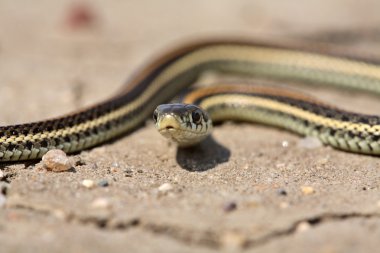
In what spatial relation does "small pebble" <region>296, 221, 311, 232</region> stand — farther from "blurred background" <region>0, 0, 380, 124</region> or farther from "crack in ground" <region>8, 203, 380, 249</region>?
"blurred background" <region>0, 0, 380, 124</region>

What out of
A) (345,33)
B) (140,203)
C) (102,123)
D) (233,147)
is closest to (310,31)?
(345,33)

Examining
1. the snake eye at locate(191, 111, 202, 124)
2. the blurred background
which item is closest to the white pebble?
the snake eye at locate(191, 111, 202, 124)

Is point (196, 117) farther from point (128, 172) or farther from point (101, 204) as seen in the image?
point (101, 204)

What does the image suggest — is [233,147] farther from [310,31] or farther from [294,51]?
[310,31]

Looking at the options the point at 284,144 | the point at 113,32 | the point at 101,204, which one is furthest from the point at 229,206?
the point at 113,32

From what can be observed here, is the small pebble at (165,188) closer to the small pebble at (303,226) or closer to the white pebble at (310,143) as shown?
the small pebble at (303,226)
